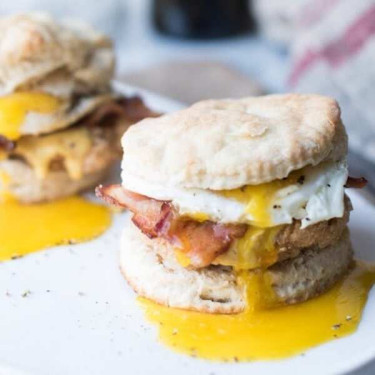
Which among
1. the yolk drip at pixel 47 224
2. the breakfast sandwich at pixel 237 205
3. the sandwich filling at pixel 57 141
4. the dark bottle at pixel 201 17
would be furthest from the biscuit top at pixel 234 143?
the dark bottle at pixel 201 17

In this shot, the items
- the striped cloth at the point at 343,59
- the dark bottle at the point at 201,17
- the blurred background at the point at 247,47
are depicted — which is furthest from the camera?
the dark bottle at the point at 201,17

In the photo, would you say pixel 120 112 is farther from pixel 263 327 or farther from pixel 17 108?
pixel 263 327

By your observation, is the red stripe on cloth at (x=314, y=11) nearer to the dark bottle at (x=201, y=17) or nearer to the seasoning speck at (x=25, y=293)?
the dark bottle at (x=201, y=17)

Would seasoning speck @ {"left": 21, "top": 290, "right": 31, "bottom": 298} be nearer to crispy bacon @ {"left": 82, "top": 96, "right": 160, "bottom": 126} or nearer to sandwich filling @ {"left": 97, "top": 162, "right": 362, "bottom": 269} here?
sandwich filling @ {"left": 97, "top": 162, "right": 362, "bottom": 269}

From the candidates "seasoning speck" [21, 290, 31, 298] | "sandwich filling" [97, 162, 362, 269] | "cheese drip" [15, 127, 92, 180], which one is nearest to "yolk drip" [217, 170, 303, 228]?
"sandwich filling" [97, 162, 362, 269]

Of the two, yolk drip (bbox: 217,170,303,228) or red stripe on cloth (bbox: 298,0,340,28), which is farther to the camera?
red stripe on cloth (bbox: 298,0,340,28)

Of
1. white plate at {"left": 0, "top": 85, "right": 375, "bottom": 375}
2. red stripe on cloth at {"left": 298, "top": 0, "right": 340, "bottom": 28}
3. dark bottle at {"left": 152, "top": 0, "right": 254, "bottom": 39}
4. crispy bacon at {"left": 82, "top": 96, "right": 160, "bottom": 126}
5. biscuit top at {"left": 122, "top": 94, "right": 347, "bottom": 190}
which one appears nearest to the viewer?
white plate at {"left": 0, "top": 85, "right": 375, "bottom": 375}
